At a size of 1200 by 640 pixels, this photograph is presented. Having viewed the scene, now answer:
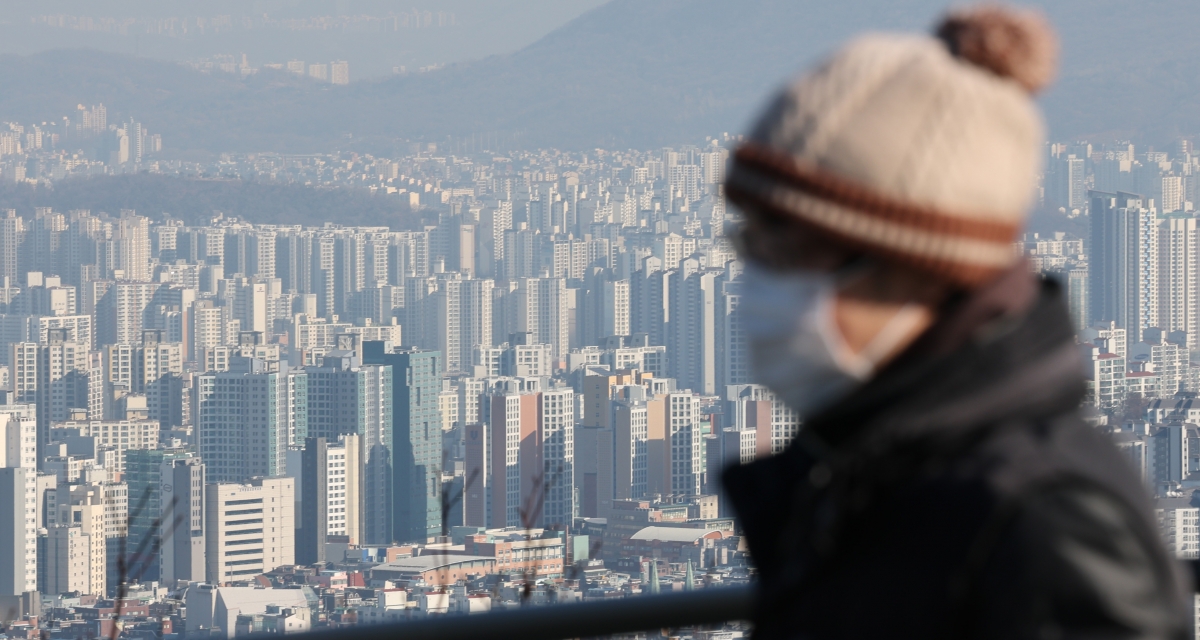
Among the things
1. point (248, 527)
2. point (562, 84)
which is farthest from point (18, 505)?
point (562, 84)

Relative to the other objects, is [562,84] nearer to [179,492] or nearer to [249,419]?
[249,419]

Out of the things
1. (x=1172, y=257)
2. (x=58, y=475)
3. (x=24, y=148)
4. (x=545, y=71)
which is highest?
(x=545, y=71)

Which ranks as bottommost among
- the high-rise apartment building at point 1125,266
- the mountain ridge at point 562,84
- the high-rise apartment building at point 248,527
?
the high-rise apartment building at point 248,527

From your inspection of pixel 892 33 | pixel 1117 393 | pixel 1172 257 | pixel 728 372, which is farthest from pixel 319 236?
pixel 892 33

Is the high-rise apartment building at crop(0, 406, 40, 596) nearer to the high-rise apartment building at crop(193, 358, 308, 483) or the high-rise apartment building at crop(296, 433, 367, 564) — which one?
the high-rise apartment building at crop(193, 358, 308, 483)

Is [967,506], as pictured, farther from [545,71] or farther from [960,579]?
[545,71]

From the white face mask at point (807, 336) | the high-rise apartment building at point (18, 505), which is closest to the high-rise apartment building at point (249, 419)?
the high-rise apartment building at point (18, 505)

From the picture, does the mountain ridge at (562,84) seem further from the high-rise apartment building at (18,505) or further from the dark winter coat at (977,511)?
the dark winter coat at (977,511)

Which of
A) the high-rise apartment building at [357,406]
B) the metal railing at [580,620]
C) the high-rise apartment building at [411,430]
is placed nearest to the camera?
the metal railing at [580,620]
